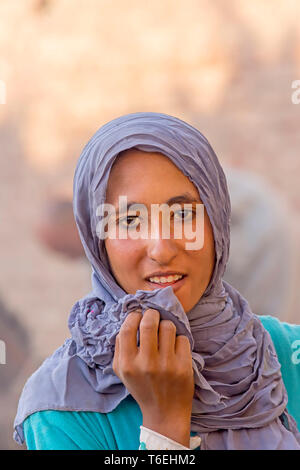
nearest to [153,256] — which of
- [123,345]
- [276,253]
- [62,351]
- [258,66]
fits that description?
[123,345]

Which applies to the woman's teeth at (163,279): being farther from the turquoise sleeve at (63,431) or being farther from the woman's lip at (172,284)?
the turquoise sleeve at (63,431)

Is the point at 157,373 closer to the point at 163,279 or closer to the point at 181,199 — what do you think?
the point at 163,279

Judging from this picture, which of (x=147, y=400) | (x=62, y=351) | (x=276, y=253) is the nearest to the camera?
(x=147, y=400)

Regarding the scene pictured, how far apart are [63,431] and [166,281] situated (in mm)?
297

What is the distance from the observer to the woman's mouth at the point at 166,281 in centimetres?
Result: 107

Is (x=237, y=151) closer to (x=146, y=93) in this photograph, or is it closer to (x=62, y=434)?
(x=146, y=93)

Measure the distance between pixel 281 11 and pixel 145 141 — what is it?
2408mm

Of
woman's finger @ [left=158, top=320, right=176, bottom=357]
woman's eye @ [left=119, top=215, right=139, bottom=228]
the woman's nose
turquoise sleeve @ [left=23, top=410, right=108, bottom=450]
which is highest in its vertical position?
woman's eye @ [left=119, top=215, right=139, bottom=228]

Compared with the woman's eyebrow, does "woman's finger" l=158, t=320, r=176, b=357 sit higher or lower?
lower

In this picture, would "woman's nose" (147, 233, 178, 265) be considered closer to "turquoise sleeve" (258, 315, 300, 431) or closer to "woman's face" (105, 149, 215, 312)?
"woman's face" (105, 149, 215, 312)

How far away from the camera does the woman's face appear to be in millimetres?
1065

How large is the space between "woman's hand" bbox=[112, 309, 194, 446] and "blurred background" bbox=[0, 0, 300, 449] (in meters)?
2.17

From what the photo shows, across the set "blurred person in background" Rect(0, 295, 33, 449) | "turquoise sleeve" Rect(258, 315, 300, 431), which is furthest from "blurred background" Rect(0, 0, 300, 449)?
"turquoise sleeve" Rect(258, 315, 300, 431)

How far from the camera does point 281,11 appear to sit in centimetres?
319
